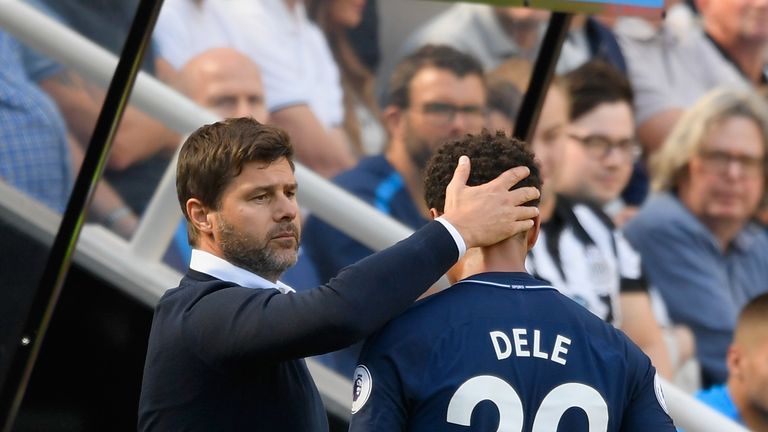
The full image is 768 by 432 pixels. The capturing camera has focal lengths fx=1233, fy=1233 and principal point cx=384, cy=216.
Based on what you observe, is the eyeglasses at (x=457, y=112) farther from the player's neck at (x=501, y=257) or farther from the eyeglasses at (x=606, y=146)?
the player's neck at (x=501, y=257)

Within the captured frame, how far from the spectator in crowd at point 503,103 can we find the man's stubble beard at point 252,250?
6.97ft

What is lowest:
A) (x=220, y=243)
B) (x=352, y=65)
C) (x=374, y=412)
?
(x=374, y=412)

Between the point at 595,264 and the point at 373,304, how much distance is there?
8.08 feet

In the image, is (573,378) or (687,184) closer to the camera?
(573,378)

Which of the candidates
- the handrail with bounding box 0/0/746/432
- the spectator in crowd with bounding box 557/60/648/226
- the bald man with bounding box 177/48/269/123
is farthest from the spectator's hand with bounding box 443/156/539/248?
the spectator in crowd with bounding box 557/60/648/226

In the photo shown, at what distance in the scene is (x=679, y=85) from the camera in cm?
416

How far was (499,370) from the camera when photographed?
5.80 ft

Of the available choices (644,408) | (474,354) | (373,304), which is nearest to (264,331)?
(373,304)

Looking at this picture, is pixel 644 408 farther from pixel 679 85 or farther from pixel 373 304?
pixel 679 85

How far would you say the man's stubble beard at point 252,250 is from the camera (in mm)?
1945

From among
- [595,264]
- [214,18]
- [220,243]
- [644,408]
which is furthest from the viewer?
[595,264]

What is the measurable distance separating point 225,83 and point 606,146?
4.32ft

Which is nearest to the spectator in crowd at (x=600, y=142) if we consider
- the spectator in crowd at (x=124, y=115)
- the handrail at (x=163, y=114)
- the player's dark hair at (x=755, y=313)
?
the player's dark hair at (x=755, y=313)

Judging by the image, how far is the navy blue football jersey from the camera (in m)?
1.75
